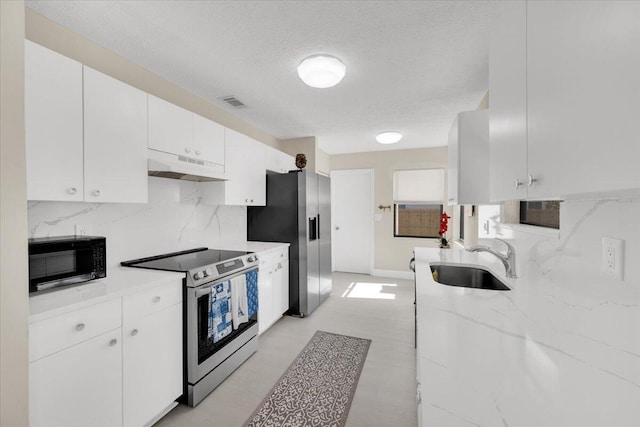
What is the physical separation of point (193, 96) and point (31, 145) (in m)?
1.72

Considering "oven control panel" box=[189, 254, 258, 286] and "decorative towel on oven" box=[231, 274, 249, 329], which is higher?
"oven control panel" box=[189, 254, 258, 286]

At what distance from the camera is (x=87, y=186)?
5.28 ft

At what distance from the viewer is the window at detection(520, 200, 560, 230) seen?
1.57 m

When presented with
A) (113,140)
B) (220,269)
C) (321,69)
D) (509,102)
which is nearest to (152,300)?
(220,269)

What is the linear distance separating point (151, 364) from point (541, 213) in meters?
2.66

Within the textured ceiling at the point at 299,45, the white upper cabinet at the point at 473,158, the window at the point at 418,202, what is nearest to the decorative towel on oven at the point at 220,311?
the textured ceiling at the point at 299,45

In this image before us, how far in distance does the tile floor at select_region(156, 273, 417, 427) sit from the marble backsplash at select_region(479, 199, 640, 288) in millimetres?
1283

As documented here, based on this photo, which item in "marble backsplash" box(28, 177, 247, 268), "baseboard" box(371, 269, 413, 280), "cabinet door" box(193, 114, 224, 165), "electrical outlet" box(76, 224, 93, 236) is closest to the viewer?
"marble backsplash" box(28, 177, 247, 268)

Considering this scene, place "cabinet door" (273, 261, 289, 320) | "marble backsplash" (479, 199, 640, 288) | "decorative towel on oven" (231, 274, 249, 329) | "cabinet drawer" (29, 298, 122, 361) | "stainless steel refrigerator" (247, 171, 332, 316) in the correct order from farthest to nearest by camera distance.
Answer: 1. "stainless steel refrigerator" (247, 171, 332, 316)
2. "cabinet door" (273, 261, 289, 320)
3. "decorative towel on oven" (231, 274, 249, 329)
4. "cabinet drawer" (29, 298, 122, 361)
5. "marble backsplash" (479, 199, 640, 288)

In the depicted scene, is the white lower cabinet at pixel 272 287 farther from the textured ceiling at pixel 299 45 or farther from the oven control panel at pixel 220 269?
the textured ceiling at pixel 299 45

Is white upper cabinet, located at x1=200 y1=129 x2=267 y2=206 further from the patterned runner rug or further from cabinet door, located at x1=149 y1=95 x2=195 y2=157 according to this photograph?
the patterned runner rug

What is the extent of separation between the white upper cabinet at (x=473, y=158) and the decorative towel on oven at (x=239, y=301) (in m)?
1.95

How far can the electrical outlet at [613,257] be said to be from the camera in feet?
3.05

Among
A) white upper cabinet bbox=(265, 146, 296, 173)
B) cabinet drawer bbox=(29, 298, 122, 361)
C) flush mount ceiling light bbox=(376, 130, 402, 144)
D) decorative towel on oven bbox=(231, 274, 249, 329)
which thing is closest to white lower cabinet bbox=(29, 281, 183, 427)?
cabinet drawer bbox=(29, 298, 122, 361)
